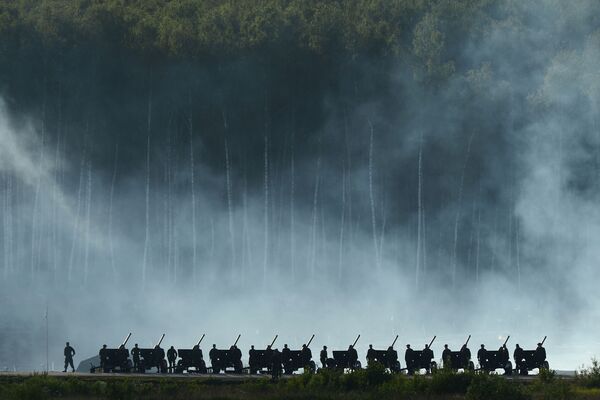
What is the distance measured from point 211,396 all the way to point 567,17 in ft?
117

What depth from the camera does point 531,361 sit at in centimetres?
3972

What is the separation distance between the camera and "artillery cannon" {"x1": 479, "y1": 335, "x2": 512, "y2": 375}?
39.8 m

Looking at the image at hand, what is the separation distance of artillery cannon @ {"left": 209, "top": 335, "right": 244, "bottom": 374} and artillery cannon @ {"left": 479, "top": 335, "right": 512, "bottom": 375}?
7.51 meters

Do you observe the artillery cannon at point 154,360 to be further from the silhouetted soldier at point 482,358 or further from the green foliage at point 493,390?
the green foliage at point 493,390

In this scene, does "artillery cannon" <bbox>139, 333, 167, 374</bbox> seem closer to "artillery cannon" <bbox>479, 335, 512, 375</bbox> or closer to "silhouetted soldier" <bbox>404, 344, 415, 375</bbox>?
"silhouetted soldier" <bbox>404, 344, 415, 375</bbox>

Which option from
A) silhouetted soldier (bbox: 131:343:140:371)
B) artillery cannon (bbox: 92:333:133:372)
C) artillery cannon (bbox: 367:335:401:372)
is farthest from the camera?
silhouetted soldier (bbox: 131:343:140:371)

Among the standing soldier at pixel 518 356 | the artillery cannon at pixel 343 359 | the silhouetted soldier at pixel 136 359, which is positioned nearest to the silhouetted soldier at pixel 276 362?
the artillery cannon at pixel 343 359

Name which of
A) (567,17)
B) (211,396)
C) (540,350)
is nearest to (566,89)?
(567,17)

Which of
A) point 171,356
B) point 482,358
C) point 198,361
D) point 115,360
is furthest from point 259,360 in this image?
point 482,358

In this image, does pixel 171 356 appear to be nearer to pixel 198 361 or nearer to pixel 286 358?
pixel 198 361

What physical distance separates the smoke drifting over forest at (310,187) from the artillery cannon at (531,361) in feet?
59.5

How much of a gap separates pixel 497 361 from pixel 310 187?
93.6 ft

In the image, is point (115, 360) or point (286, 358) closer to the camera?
point (286, 358)

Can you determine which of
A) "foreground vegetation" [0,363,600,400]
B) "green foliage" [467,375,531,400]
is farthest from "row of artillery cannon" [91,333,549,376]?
"green foliage" [467,375,531,400]
